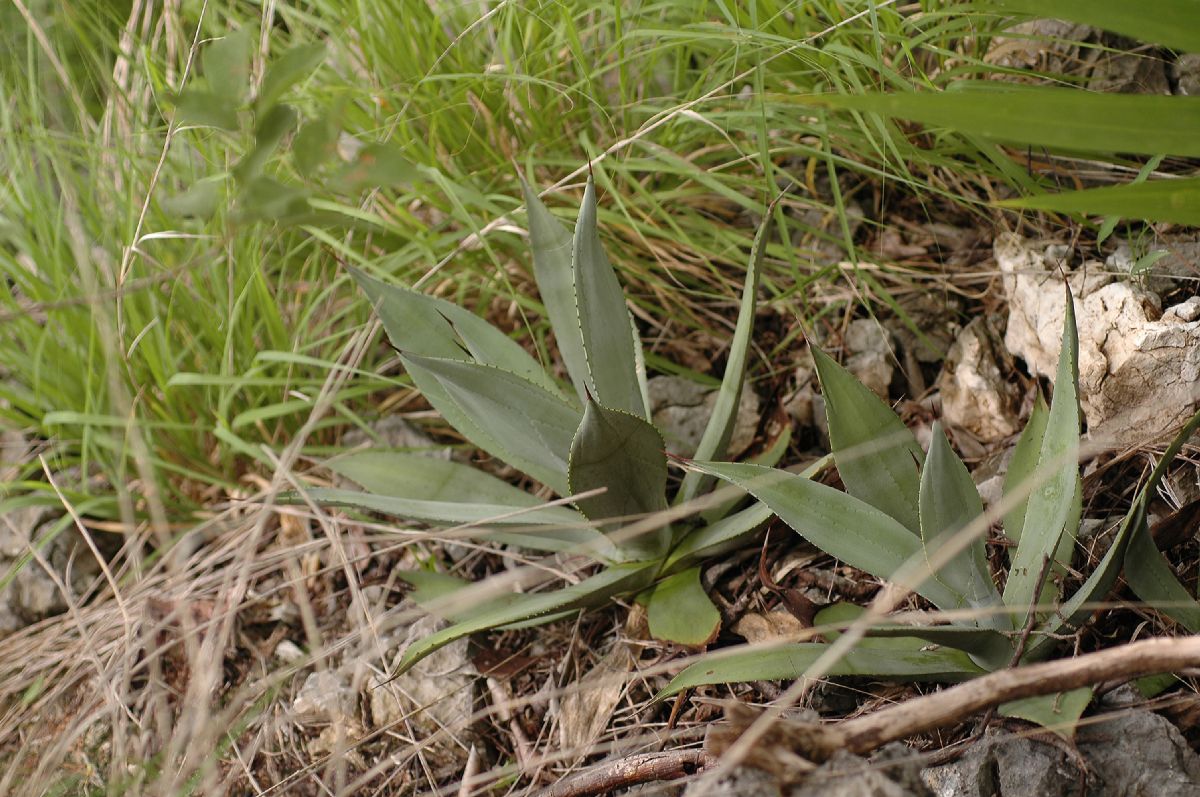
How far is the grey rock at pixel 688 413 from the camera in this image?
1.66 metres

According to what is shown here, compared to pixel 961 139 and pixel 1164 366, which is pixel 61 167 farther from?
pixel 1164 366

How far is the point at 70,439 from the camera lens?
76.0 inches

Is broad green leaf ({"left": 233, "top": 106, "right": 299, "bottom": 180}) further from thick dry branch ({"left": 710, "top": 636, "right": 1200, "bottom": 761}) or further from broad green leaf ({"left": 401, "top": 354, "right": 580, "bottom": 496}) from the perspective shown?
thick dry branch ({"left": 710, "top": 636, "right": 1200, "bottom": 761})

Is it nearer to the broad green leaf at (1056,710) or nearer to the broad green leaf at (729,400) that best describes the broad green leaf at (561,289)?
the broad green leaf at (729,400)

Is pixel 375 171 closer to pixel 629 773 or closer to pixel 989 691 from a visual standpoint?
pixel 989 691

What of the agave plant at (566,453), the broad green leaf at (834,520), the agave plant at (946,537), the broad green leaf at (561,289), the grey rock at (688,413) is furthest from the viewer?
the grey rock at (688,413)

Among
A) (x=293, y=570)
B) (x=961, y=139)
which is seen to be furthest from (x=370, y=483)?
(x=961, y=139)

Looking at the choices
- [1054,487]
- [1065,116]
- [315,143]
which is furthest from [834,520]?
[315,143]

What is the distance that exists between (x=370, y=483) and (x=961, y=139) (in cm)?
111

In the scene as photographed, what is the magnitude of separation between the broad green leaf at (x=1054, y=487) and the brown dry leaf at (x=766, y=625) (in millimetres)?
322

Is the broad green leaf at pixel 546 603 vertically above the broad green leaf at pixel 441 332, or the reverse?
the broad green leaf at pixel 441 332

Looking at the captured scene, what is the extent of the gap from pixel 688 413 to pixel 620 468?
0.48 meters

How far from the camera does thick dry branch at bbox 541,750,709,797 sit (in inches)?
42.7

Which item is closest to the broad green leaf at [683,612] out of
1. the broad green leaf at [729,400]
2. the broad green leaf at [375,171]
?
the broad green leaf at [729,400]
